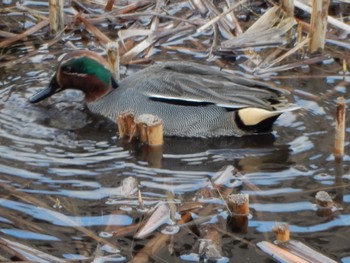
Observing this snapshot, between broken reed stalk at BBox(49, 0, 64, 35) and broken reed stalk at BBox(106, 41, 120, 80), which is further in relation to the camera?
broken reed stalk at BBox(49, 0, 64, 35)

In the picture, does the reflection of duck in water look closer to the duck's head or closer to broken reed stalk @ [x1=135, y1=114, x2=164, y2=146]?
broken reed stalk @ [x1=135, y1=114, x2=164, y2=146]

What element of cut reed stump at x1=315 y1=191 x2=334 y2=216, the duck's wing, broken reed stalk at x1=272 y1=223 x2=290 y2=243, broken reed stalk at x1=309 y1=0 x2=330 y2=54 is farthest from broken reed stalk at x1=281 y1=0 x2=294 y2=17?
broken reed stalk at x1=272 y1=223 x2=290 y2=243

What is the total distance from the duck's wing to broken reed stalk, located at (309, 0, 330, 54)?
3.66 feet

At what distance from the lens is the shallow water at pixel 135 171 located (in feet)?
17.5

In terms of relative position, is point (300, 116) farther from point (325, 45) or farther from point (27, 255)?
point (27, 255)

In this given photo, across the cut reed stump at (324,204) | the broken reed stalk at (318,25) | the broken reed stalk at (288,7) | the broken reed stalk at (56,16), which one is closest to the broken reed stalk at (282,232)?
the cut reed stump at (324,204)

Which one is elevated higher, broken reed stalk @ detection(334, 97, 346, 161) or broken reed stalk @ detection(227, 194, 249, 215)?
broken reed stalk @ detection(334, 97, 346, 161)

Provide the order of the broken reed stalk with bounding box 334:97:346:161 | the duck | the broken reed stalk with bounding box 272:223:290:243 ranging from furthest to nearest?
the duck
the broken reed stalk with bounding box 334:97:346:161
the broken reed stalk with bounding box 272:223:290:243

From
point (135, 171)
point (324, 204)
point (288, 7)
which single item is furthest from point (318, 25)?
point (324, 204)

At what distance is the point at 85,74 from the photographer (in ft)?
24.5

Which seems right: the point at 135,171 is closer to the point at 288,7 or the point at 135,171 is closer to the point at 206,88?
the point at 206,88

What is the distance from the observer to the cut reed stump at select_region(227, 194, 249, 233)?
5.48m

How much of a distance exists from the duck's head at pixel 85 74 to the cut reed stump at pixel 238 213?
214cm

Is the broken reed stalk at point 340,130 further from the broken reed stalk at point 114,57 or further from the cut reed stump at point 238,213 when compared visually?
the broken reed stalk at point 114,57
